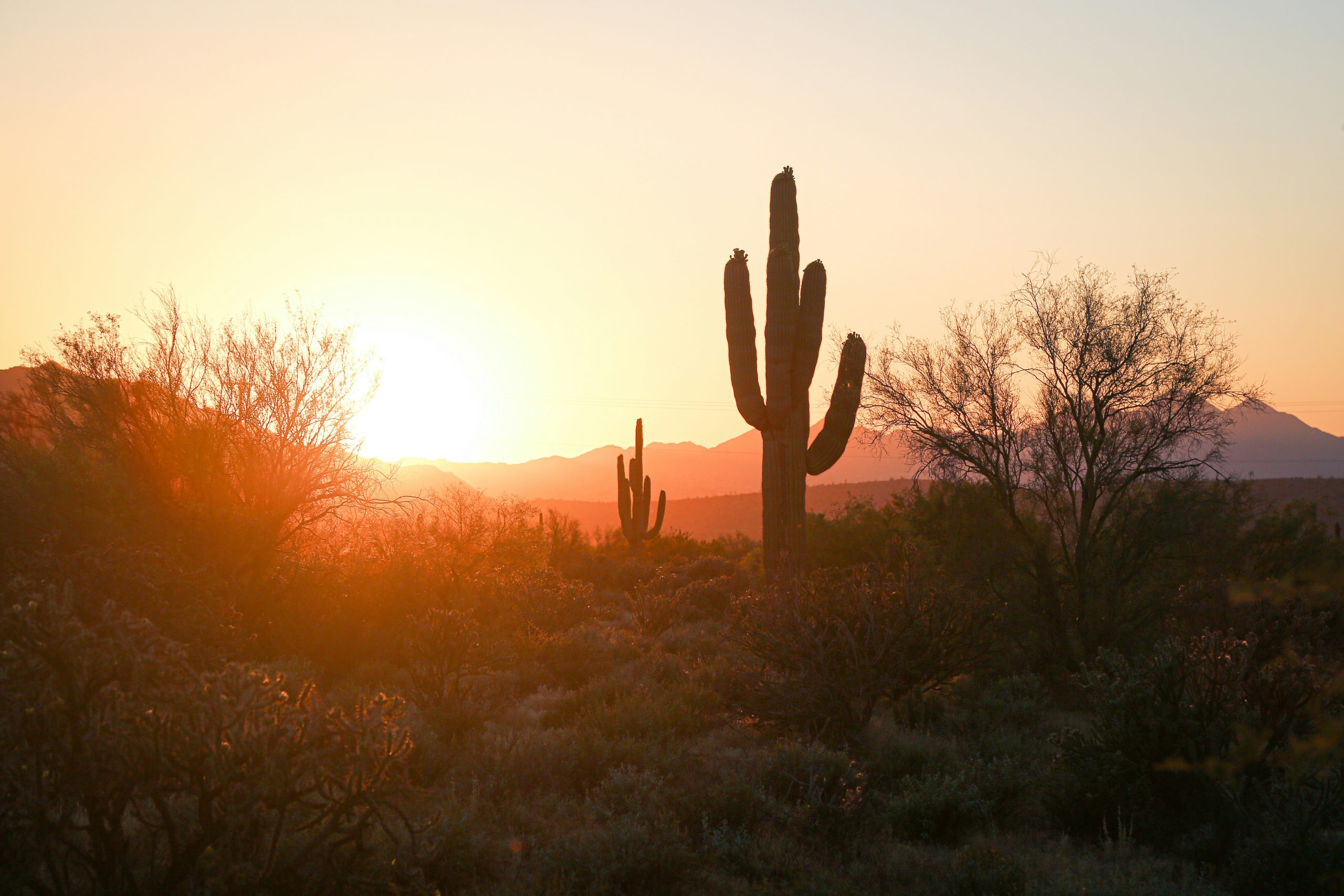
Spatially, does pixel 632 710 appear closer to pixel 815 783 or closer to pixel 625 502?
pixel 815 783

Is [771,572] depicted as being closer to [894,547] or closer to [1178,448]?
[894,547]

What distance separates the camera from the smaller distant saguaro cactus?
3481cm

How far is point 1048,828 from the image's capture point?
757cm

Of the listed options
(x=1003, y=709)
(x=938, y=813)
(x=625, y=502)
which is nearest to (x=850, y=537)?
(x=1003, y=709)

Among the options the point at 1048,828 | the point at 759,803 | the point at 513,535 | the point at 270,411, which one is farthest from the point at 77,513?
the point at 513,535

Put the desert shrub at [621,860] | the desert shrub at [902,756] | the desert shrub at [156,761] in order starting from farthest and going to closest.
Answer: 1. the desert shrub at [902,756]
2. the desert shrub at [621,860]
3. the desert shrub at [156,761]

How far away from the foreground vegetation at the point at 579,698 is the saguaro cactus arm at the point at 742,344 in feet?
12.6

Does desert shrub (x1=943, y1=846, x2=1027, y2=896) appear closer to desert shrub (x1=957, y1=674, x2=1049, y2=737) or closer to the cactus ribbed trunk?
desert shrub (x1=957, y1=674, x2=1049, y2=737)

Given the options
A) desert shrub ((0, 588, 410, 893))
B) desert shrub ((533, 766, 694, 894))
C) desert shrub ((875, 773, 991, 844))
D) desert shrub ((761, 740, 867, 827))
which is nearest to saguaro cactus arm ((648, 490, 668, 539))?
desert shrub ((761, 740, 867, 827))

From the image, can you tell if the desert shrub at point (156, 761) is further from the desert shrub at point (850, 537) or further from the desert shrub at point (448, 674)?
the desert shrub at point (850, 537)

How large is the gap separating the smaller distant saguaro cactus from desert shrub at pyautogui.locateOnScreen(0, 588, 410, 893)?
29.3 meters

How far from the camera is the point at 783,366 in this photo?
15469mm

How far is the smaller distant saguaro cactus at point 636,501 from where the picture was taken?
34.8 meters

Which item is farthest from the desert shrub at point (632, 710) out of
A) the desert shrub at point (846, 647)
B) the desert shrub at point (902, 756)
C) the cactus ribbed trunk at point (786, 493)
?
the cactus ribbed trunk at point (786, 493)
